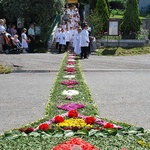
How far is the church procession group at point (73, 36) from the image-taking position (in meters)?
17.3

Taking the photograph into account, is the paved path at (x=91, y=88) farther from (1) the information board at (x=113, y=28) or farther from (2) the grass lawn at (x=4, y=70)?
(1) the information board at (x=113, y=28)

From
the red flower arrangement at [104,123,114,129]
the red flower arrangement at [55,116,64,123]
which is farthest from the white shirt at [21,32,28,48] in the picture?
the red flower arrangement at [104,123,114,129]

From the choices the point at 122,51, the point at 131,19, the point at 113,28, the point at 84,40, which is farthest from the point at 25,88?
the point at 131,19

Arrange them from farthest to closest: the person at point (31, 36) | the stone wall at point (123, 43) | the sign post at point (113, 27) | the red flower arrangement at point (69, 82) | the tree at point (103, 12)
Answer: the tree at point (103, 12) → the stone wall at point (123, 43) → the sign post at point (113, 27) → the person at point (31, 36) → the red flower arrangement at point (69, 82)

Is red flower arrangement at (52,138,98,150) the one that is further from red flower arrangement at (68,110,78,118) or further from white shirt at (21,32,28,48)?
white shirt at (21,32,28,48)

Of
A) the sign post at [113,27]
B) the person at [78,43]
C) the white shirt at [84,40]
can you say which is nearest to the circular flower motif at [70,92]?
the white shirt at [84,40]

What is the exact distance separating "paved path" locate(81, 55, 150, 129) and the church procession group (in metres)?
1.01

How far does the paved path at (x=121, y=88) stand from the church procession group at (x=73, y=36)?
1.01m

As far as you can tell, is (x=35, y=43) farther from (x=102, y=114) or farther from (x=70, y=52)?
(x=102, y=114)

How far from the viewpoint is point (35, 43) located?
21.4 m

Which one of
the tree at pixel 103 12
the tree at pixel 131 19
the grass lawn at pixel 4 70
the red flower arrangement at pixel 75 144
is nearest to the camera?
the red flower arrangement at pixel 75 144

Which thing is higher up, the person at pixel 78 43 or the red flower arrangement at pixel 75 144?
the person at pixel 78 43

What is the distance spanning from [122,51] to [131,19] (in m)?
3.48

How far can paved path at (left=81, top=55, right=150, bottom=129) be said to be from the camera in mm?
7730
